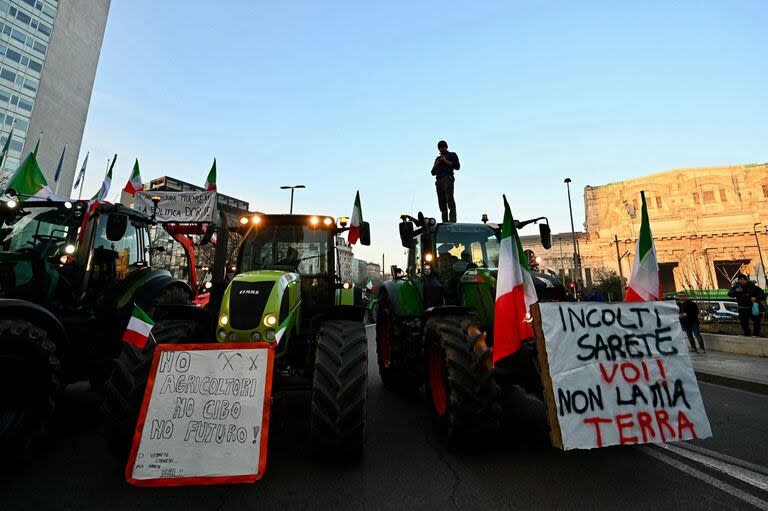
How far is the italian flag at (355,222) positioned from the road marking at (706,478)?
4233 mm

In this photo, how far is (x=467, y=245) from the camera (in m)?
5.43

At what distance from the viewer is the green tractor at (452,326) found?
11.0ft

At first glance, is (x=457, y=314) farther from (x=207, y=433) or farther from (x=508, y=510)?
(x=207, y=433)

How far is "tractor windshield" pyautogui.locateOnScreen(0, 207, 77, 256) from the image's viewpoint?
479 centimetres

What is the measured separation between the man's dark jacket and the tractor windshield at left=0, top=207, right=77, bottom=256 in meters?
15.0

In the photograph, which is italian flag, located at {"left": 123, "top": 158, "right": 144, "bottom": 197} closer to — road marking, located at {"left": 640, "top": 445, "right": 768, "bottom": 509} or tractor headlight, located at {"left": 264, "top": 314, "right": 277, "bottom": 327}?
tractor headlight, located at {"left": 264, "top": 314, "right": 277, "bottom": 327}

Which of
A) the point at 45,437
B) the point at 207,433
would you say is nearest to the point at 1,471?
the point at 45,437

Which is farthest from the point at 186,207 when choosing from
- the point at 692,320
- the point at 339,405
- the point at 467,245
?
the point at 692,320

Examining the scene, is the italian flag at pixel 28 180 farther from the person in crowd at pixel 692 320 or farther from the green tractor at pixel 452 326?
the person in crowd at pixel 692 320

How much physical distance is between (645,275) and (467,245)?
2.38 m

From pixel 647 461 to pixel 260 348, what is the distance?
3715 millimetres

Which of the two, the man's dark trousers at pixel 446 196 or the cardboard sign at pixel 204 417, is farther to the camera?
the man's dark trousers at pixel 446 196

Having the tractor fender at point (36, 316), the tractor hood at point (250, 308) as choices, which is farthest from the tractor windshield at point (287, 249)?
the tractor fender at point (36, 316)

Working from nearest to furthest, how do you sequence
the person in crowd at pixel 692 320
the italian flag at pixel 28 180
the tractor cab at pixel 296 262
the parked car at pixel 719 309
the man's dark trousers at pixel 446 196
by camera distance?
the tractor cab at pixel 296 262 → the italian flag at pixel 28 180 → the man's dark trousers at pixel 446 196 → the person in crowd at pixel 692 320 → the parked car at pixel 719 309
